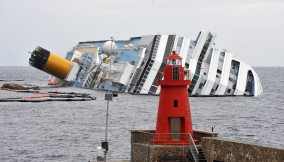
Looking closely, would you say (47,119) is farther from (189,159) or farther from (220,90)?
(189,159)

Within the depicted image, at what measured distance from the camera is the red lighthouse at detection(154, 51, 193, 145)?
29.0 m

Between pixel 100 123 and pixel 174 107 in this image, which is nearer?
pixel 174 107

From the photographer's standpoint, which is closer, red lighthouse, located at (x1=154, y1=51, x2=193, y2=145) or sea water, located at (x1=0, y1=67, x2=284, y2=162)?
red lighthouse, located at (x1=154, y1=51, x2=193, y2=145)

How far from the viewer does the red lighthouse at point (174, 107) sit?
95.0 feet

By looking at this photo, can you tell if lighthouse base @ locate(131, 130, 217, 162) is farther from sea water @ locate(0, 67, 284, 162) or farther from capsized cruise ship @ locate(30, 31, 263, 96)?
capsized cruise ship @ locate(30, 31, 263, 96)

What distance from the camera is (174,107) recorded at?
29.0 metres

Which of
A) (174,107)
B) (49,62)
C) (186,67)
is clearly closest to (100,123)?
(186,67)

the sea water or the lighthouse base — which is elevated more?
the sea water

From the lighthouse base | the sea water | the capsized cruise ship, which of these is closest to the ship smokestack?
the sea water

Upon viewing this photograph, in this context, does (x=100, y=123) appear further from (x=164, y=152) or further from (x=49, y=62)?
(x=49, y=62)

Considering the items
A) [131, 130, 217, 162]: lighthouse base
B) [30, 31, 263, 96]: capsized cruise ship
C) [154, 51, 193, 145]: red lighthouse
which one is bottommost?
[131, 130, 217, 162]: lighthouse base

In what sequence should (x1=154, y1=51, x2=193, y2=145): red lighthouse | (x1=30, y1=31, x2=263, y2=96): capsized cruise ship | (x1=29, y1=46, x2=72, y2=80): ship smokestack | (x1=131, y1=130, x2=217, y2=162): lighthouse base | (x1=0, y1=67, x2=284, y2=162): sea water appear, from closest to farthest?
1. (x1=131, y1=130, x2=217, y2=162): lighthouse base
2. (x1=154, y1=51, x2=193, y2=145): red lighthouse
3. (x1=0, y1=67, x2=284, y2=162): sea water
4. (x1=30, y1=31, x2=263, y2=96): capsized cruise ship
5. (x1=29, y1=46, x2=72, y2=80): ship smokestack

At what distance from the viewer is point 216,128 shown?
6850 centimetres

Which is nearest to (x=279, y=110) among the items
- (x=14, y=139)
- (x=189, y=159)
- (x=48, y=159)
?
(x=14, y=139)
